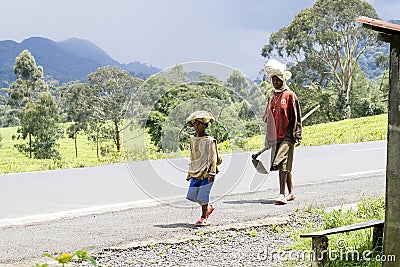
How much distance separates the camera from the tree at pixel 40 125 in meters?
15.5

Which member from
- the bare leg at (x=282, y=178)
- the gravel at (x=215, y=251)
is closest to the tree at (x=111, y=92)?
the bare leg at (x=282, y=178)

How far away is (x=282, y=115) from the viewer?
22.4 ft

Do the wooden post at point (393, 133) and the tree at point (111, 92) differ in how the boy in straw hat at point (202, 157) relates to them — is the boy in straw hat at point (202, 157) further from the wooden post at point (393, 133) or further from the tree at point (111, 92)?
the tree at point (111, 92)

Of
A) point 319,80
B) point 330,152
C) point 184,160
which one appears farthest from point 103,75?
point 319,80

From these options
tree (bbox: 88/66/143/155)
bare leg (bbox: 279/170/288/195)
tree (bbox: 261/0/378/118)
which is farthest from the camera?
tree (bbox: 261/0/378/118)

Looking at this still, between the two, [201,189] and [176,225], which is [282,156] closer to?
[201,189]

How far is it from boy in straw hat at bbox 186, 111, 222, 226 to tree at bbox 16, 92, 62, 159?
10.2 metres

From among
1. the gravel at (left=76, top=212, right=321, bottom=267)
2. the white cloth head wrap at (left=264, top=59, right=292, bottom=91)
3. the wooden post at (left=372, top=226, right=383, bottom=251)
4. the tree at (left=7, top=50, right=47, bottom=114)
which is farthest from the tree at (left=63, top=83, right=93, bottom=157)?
the wooden post at (left=372, top=226, right=383, bottom=251)

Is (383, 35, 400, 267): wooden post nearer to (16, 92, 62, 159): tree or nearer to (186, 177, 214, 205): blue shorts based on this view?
(186, 177, 214, 205): blue shorts

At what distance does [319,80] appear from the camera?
2709 centimetres

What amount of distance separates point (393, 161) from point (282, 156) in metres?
3.33

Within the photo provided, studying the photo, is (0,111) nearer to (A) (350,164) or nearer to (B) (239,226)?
(A) (350,164)

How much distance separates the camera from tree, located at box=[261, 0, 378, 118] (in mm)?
26016

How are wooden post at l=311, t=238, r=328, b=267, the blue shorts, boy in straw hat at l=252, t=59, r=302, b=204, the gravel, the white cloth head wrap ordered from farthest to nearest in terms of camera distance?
boy in straw hat at l=252, t=59, r=302, b=204, the white cloth head wrap, the blue shorts, the gravel, wooden post at l=311, t=238, r=328, b=267
